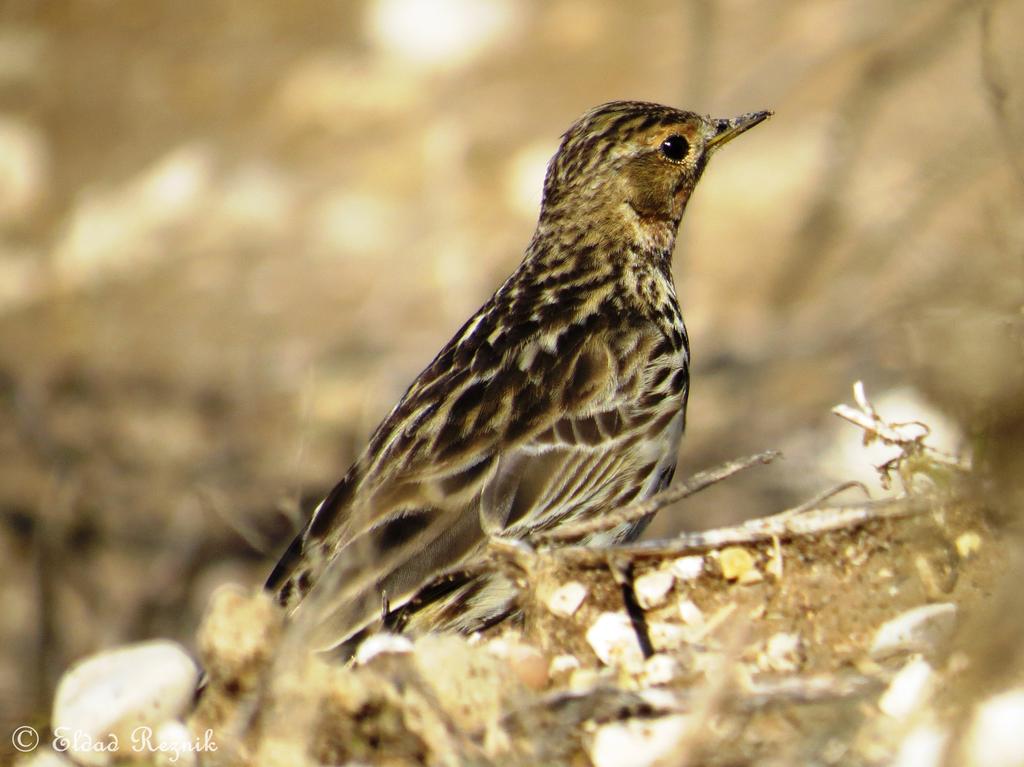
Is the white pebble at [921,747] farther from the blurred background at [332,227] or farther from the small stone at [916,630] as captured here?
the blurred background at [332,227]

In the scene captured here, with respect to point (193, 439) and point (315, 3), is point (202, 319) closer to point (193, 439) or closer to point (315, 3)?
point (193, 439)

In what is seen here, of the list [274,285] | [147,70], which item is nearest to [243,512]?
[274,285]

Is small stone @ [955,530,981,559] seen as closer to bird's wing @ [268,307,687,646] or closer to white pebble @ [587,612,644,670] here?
white pebble @ [587,612,644,670]

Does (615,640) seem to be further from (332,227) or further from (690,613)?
(332,227)

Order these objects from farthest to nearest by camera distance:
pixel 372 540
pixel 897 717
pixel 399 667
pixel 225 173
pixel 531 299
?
1. pixel 225 173
2. pixel 531 299
3. pixel 372 540
4. pixel 399 667
5. pixel 897 717

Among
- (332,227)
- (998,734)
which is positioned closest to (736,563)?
(998,734)

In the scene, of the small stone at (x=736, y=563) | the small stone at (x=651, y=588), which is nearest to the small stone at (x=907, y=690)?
the small stone at (x=736, y=563)

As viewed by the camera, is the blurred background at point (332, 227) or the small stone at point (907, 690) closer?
the small stone at point (907, 690)
